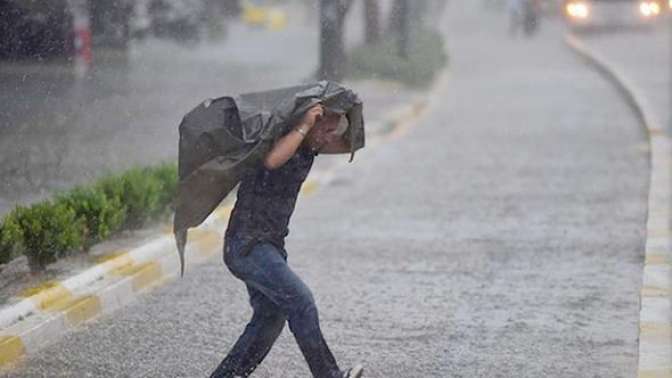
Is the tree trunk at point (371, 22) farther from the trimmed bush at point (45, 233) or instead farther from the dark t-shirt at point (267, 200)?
the dark t-shirt at point (267, 200)

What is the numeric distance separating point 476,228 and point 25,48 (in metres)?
3.81

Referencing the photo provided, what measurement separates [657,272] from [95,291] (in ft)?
11.0

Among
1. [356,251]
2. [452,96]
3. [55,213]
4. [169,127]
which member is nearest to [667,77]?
[452,96]

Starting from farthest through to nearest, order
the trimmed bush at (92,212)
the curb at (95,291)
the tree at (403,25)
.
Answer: the tree at (403,25), the trimmed bush at (92,212), the curb at (95,291)

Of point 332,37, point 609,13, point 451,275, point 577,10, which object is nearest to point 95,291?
point 451,275

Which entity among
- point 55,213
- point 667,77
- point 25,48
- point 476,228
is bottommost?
point 667,77

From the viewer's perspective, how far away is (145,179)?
11102 mm


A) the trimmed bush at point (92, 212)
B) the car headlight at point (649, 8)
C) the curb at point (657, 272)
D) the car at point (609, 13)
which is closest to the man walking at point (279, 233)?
the curb at point (657, 272)

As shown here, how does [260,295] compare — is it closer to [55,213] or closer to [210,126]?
[210,126]

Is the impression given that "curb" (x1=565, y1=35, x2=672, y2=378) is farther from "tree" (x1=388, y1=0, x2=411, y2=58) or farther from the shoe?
"tree" (x1=388, y1=0, x2=411, y2=58)

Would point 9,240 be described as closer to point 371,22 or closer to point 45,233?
point 45,233

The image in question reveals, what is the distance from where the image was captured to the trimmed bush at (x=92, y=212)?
9945 mm

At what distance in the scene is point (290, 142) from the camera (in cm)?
628

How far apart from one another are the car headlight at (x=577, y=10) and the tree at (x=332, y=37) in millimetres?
17796
